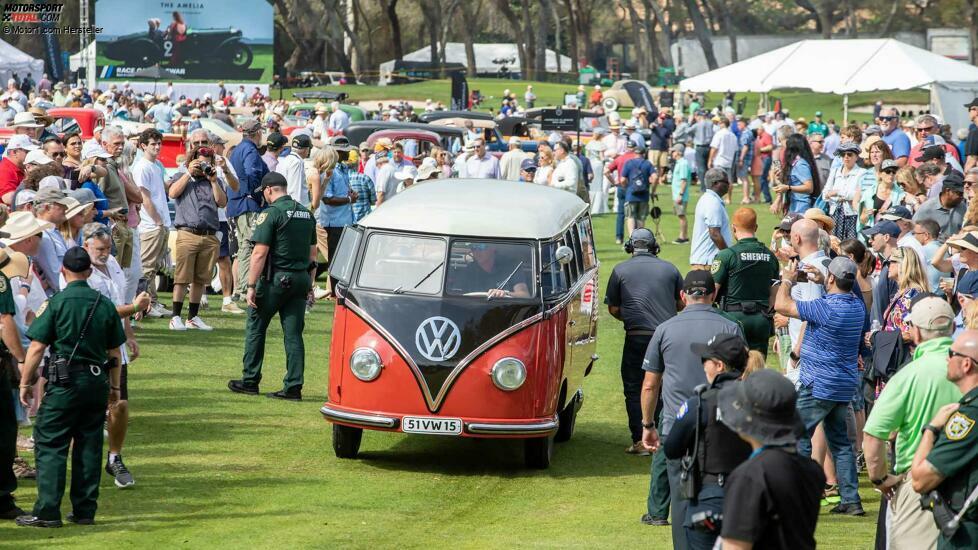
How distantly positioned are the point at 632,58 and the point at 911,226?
111 meters

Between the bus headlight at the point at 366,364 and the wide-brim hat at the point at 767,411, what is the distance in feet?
17.8

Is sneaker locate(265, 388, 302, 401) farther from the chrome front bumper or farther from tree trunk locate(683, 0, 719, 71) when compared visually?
tree trunk locate(683, 0, 719, 71)

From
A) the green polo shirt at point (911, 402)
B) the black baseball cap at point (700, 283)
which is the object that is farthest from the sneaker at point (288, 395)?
the green polo shirt at point (911, 402)

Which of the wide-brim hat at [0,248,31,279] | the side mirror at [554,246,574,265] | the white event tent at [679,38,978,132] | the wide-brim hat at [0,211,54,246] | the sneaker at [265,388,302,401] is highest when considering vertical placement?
the white event tent at [679,38,978,132]

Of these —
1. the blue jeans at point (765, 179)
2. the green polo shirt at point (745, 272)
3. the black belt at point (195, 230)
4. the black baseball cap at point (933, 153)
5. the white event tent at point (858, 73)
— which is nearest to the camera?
the green polo shirt at point (745, 272)

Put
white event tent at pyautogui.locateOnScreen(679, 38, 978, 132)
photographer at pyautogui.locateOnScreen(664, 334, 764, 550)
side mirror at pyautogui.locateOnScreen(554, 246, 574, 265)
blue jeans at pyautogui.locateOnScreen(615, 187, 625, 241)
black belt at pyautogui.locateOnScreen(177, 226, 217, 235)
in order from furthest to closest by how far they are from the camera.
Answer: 1. white event tent at pyautogui.locateOnScreen(679, 38, 978, 132)
2. blue jeans at pyautogui.locateOnScreen(615, 187, 625, 241)
3. black belt at pyautogui.locateOnScreen(177, 226, 217, 235)
4. side mirror at pyautogui.locateOnScreen(554, 246, 574, 265)
5. photographer at pyautogui.locateOnScreen(664, 334, 764, 550)

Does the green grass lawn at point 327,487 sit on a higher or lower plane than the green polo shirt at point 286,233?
lower

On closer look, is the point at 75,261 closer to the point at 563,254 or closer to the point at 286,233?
the point at 563,254

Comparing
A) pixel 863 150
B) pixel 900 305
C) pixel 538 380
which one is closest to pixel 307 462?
pixel 538 380

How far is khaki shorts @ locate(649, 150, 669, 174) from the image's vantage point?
1479 inches

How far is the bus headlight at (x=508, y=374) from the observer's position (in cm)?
1025

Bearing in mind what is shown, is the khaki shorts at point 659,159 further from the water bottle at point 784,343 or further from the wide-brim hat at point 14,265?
the wide-brim hat at point 14,265

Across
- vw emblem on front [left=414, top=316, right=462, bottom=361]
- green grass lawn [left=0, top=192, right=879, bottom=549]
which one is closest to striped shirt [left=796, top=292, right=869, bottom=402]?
green grass lawn [left=0, top=192, right=879, bottom=549]

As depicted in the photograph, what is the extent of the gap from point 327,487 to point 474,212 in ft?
8.37
